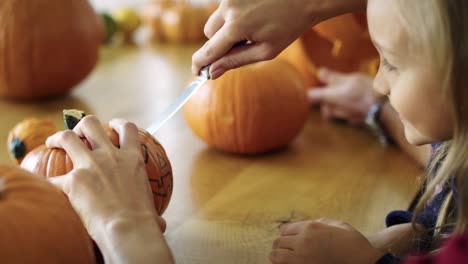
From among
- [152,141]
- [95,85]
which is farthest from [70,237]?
[95,85]

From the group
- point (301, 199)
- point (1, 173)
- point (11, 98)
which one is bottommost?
point (301, 199)

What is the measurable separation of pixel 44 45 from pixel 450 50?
113 cm

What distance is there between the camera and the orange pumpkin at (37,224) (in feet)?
2.28

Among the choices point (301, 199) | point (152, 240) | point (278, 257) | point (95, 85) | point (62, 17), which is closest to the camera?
point (152, 240)

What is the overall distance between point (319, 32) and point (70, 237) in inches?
39.8

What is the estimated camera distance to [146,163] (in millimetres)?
945

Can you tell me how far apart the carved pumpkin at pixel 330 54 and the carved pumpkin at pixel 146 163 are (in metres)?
0.71

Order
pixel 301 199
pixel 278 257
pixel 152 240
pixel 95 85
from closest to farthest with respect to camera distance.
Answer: pixel 152 240, pixel 278 257, pixel 301 199, pixel 95 85

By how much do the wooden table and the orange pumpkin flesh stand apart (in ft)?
0.32

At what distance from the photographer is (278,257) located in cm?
89

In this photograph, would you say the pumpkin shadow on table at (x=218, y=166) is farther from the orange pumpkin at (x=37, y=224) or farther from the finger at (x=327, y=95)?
the orange pumpkin at (x=37, y=224)

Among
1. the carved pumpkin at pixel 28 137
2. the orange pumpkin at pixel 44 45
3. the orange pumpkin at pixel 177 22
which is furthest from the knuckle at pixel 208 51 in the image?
the orange pumpkin at pixel 177 22

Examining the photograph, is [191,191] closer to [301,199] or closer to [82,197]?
[301,199]

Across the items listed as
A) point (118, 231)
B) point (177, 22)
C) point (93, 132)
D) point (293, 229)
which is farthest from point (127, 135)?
point (177, 22)
